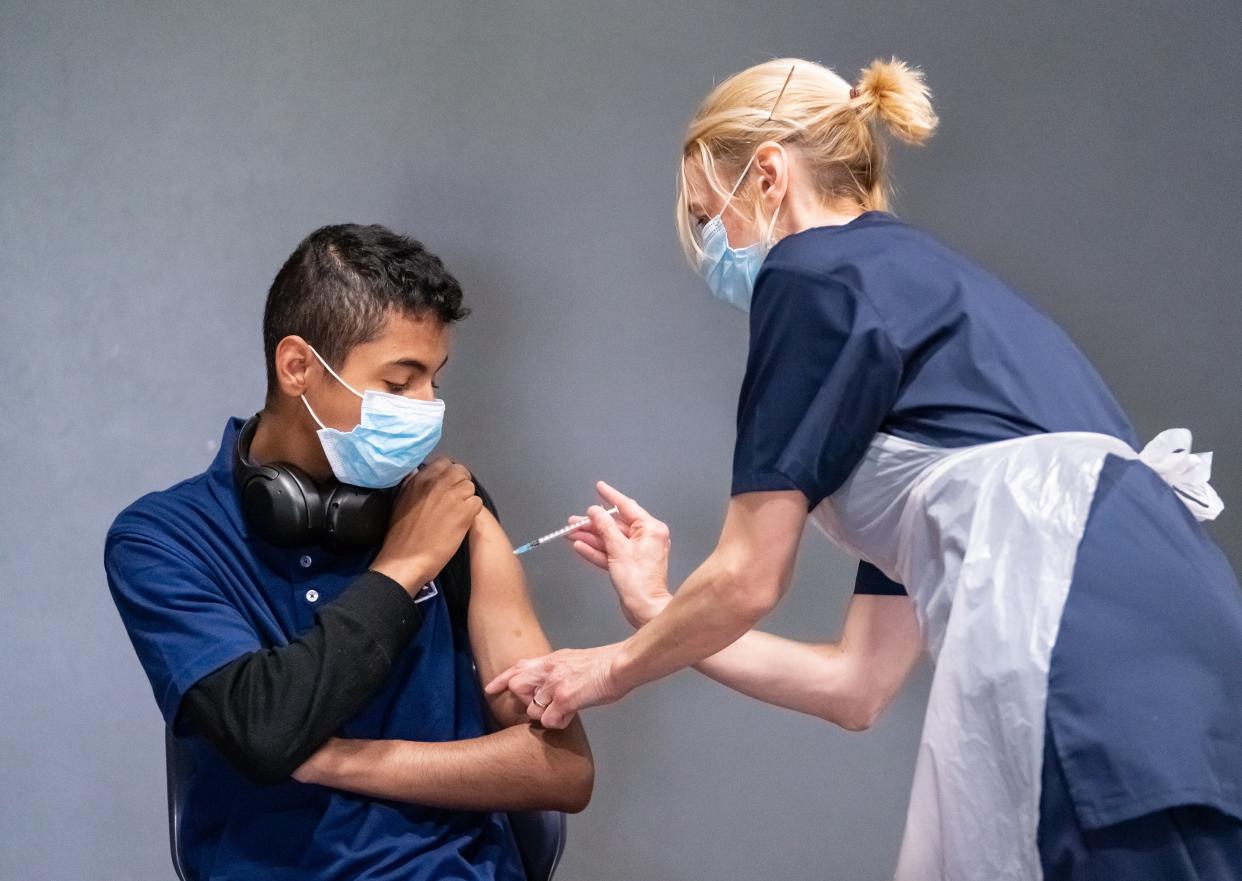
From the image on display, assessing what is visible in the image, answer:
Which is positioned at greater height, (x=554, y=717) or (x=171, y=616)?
(x=171, y=616)

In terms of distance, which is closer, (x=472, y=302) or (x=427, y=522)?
(x=427, y=522)

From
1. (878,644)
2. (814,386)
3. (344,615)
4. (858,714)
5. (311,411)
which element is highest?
(814,386)

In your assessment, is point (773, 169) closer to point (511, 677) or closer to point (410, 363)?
point (410, 363)

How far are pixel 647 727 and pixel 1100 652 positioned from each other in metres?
1.31

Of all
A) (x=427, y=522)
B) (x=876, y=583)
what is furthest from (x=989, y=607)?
(x=427, y=522)

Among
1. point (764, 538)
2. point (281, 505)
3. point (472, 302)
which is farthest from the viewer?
point (472, 302)

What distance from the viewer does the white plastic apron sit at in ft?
4.20

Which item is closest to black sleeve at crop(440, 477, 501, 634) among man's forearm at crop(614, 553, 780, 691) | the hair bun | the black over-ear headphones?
the black over-ear headphones

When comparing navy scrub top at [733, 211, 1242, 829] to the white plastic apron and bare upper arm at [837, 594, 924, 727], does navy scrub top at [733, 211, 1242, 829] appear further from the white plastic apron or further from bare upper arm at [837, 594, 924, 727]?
bare upper arm at [837, 594, 924, 727]

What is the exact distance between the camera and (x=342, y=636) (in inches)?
64.1

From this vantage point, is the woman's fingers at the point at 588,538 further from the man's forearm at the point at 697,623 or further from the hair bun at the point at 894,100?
the hair bun at the point at 894,100

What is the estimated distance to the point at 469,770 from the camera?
1667mm

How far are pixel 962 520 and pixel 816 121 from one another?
54 cm

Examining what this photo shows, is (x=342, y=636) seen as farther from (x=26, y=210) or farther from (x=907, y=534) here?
(x=26, y=210)
